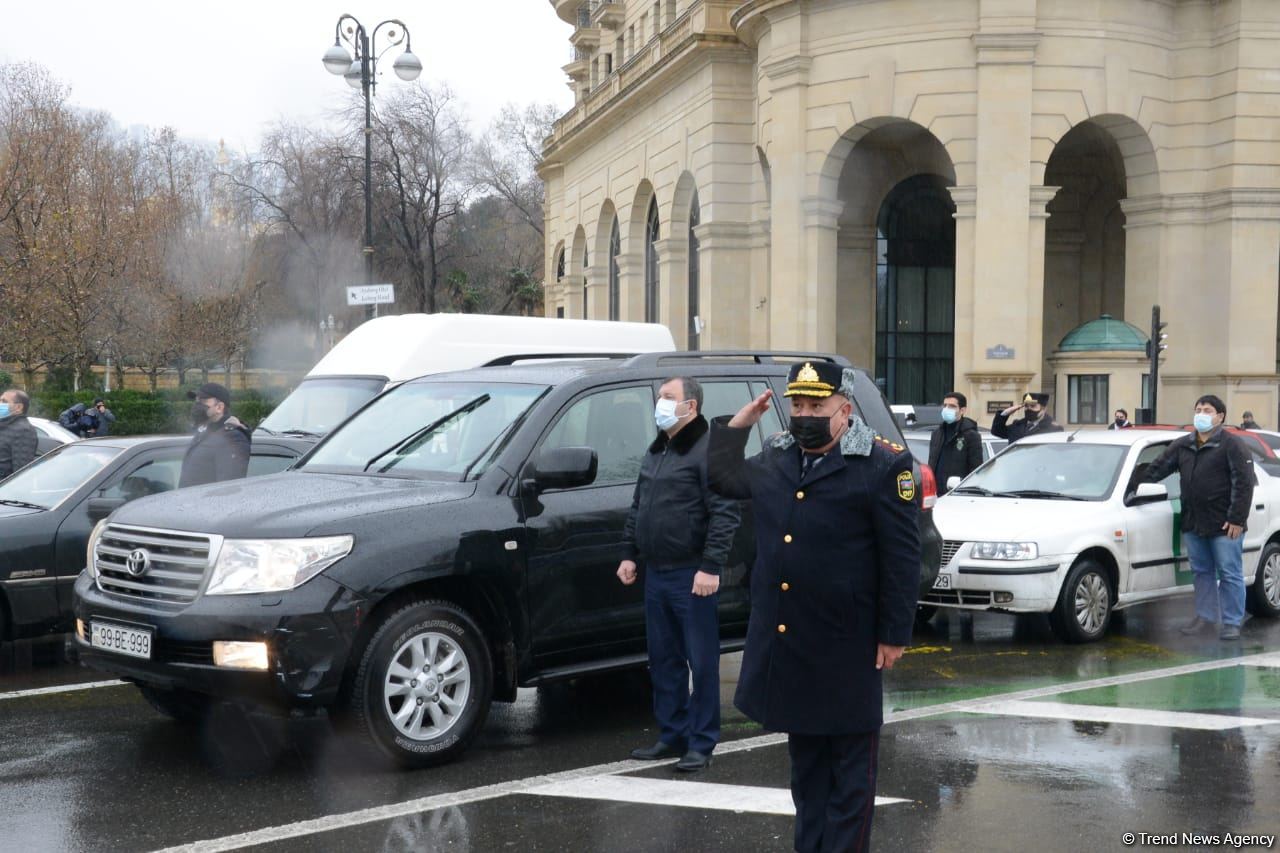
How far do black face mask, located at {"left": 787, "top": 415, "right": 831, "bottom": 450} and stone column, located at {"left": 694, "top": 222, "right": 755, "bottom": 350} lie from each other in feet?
118

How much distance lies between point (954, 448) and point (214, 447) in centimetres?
782

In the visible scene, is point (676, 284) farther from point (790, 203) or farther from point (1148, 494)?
point (1148, 494)

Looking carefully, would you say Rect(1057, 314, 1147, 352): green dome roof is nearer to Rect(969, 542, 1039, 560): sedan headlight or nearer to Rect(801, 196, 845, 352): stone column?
Rect(801, 196, 845, 352): stone column

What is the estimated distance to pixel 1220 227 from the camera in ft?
114

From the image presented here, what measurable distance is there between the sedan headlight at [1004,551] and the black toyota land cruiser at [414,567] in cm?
329

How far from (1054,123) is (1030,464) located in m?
23.2

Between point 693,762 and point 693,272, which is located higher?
point 693,272

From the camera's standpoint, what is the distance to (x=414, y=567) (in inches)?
264

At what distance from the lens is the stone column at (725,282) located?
4103 centimetres

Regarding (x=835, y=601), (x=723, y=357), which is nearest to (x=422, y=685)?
(x=835, y=601)

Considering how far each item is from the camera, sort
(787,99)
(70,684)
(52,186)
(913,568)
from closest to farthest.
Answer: (913,568), (70,684), (787,99), (52,186)

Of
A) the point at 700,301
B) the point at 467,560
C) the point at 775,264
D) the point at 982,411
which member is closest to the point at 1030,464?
the point at 467,560

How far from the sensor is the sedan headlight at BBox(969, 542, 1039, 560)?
10.6 metres

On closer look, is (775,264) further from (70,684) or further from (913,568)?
(913,568)
